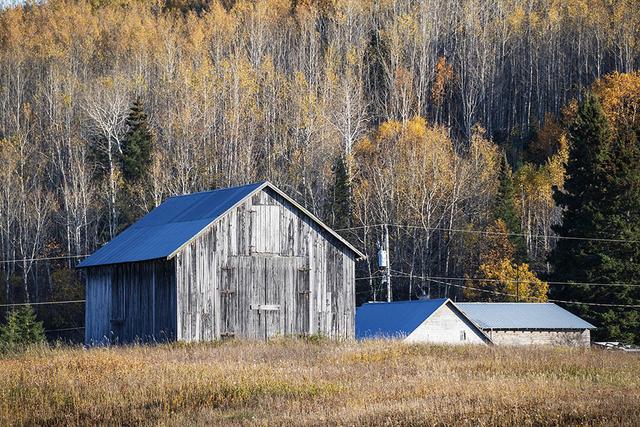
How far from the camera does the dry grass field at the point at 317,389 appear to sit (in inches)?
667

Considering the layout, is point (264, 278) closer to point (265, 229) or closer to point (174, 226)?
point (265, 229)

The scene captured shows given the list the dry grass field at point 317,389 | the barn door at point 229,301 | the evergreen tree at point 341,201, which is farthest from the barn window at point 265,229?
the evergreen tree at point 341,201

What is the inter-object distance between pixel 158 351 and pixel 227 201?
9.02m

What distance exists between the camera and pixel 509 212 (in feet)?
230

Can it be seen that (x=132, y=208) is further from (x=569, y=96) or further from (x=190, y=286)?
(x=569, y=96)

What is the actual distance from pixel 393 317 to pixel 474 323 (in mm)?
3796

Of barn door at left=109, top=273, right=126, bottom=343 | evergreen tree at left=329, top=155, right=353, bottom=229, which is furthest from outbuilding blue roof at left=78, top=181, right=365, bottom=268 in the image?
evergreen tree at left=329, top=155, right=353, bottom=229

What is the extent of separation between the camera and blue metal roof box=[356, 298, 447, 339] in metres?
49.8

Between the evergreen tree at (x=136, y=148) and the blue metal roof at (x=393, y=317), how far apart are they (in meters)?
25.4

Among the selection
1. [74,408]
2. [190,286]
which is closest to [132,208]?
[190,286]

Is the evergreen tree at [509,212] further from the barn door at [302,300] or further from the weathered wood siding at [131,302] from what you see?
the weathered wood siding at [131,302]

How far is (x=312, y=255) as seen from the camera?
3950 cm

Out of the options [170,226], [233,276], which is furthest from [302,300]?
[170,226]

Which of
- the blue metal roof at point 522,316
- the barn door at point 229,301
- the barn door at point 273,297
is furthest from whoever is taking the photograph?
the blue metal roof at point 522,316
